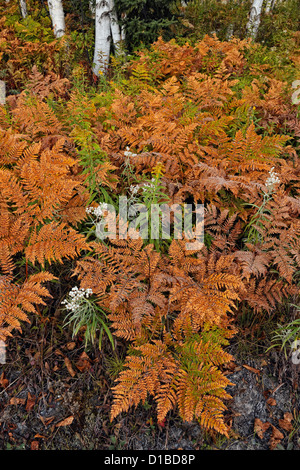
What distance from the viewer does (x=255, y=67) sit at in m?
4.37

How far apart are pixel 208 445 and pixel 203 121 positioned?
2.90 m

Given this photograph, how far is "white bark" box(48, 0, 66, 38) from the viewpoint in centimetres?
540

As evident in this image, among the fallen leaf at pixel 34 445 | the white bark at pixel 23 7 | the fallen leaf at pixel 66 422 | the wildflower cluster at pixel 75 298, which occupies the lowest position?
the fallen leaf at pixel 34 445

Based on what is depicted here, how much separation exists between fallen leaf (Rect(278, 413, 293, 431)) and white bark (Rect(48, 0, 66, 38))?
21.3 feet

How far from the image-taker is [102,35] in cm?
520

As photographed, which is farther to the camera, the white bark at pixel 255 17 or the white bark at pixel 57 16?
the white bark at pixel 255 17

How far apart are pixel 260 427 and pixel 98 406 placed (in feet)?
4.15

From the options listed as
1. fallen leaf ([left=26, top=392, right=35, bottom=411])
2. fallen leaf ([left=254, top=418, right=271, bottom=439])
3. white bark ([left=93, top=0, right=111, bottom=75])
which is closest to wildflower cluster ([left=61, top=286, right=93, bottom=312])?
fallen leaf ([left=26, top=392, right=35, bottom=411])

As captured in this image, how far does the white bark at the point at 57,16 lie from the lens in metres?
5.40

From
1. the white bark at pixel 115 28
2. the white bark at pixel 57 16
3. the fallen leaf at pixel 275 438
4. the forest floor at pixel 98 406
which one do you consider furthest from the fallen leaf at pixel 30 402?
the white bark at pixel 57 16

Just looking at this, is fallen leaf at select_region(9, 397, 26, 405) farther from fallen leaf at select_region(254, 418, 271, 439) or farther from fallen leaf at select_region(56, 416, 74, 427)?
fallen leaf at select_region(254, 418, 271, 439)

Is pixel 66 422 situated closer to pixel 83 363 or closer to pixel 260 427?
pixel 83 363

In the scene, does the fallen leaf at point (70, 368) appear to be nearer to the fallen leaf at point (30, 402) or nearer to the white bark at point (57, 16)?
the fallen leaf at point (30, 402)

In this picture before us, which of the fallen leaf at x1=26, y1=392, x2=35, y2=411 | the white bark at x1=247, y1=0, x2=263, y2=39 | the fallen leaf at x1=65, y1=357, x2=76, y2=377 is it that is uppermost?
the white bark at x1=247, y1=0, x2=263, y2=39
